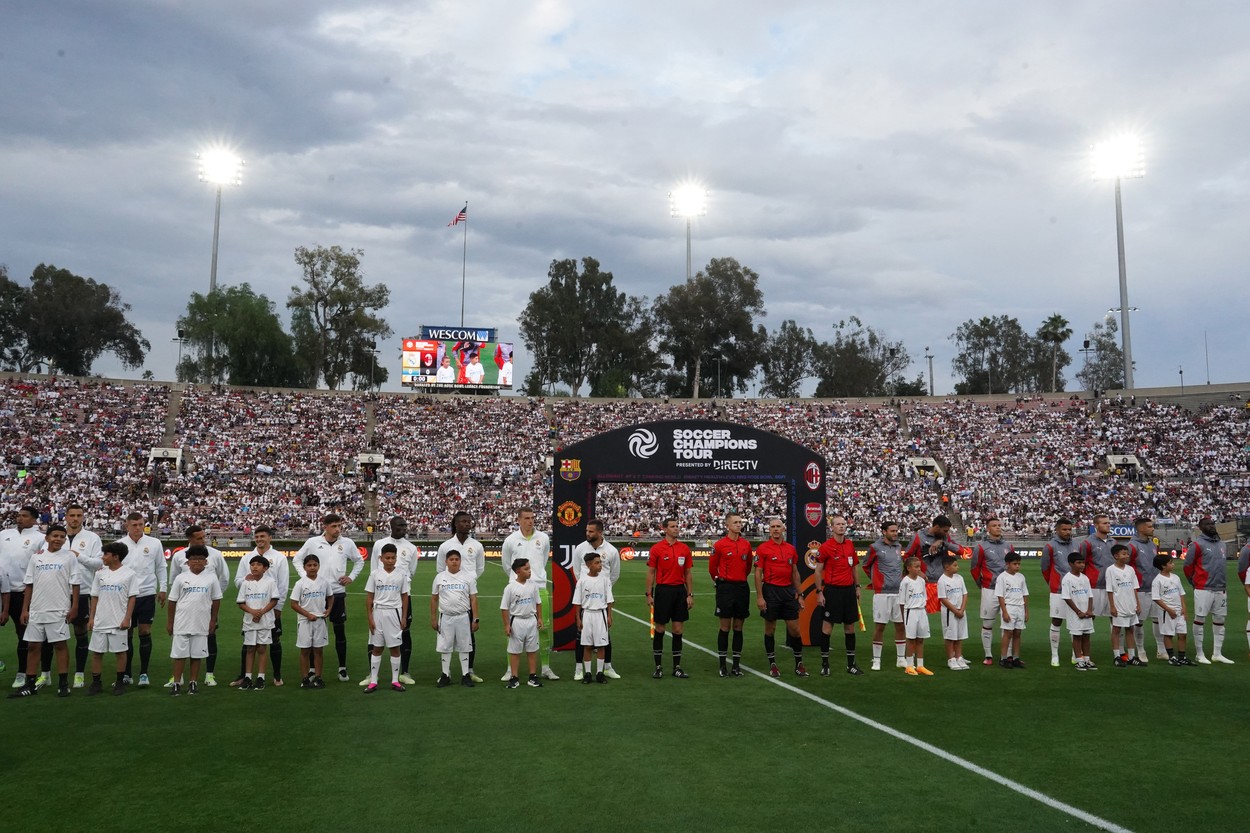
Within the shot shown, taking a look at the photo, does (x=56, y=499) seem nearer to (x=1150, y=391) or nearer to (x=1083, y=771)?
(x=1083, y=771)

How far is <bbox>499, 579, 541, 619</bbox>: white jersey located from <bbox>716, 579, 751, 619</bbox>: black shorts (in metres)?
2.51

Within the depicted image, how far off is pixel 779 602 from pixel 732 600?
2.14ft

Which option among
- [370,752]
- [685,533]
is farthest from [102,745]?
[685,533]

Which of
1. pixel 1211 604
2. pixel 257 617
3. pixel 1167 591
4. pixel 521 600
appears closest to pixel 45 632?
pixel 257 617

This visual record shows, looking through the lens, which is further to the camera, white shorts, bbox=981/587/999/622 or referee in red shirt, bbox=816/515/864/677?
white shorts, bbox=981/587/999/622

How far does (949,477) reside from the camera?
52.1m

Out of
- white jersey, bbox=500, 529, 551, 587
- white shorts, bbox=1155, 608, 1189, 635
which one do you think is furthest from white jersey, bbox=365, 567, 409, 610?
white shorts, bbox=1155, 608, 1189, 635

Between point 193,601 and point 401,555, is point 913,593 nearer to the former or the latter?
point 401,555

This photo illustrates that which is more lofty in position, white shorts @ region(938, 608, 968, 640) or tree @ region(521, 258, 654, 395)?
tree @ region(521, 258, 654, 395)

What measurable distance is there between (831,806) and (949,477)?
48.7 meters

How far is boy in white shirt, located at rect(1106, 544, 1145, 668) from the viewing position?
1291cm

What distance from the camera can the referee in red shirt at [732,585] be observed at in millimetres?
12070

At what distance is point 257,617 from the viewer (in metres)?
11.3

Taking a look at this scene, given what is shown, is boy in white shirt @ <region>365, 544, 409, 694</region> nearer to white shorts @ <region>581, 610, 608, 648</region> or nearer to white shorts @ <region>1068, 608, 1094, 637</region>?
white shorts @ <region>581, 610, 608, 648</region>
